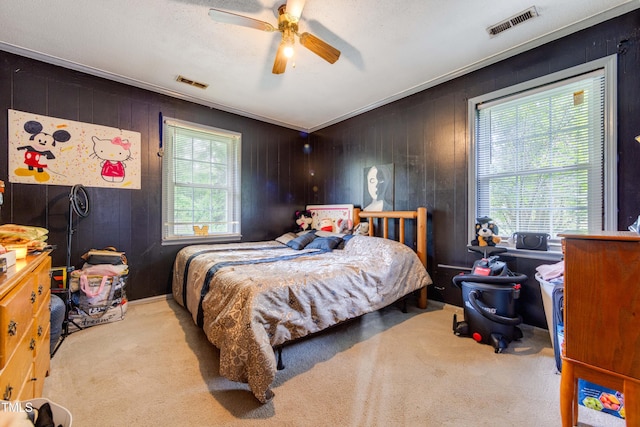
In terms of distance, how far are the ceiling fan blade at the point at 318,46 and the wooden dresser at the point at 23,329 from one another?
2.00 metres

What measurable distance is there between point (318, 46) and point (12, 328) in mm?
2210

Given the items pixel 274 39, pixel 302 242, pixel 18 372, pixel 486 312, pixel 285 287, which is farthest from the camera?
pixel 302 242

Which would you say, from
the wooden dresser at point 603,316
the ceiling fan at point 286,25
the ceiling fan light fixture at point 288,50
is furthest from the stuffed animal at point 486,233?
the ceiling fan light fixture at point 288,50

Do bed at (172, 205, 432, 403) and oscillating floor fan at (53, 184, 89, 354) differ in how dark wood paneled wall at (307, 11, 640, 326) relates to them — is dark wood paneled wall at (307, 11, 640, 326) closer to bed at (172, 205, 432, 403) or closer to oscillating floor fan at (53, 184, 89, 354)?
bed at (172, 205, 432, 403)

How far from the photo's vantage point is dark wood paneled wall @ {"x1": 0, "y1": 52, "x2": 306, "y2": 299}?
2494 millimetres

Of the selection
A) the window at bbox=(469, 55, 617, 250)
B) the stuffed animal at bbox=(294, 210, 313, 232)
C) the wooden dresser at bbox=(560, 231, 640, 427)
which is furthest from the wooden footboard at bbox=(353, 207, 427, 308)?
the wooden dresser at bbox=(560, 231, 640, 427)

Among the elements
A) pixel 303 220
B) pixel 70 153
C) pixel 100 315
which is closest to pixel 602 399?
pixel 303 220

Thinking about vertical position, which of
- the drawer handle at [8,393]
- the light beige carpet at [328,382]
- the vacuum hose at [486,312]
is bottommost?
the light beige carpet at [328,382]

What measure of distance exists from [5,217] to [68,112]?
1146 millimetres

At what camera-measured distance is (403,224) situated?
319cm

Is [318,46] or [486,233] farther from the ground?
[318,46]

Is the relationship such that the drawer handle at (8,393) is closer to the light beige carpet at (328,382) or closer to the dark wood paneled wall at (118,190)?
the light beige carpet at (328,382)

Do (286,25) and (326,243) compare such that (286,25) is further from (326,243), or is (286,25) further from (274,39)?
(326,243)

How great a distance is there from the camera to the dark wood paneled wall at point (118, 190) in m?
2.49
